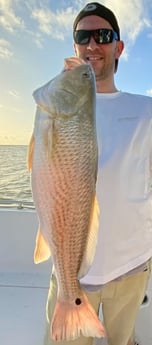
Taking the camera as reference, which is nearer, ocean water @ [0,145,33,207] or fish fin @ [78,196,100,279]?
fish fin @ [78,196,100,279]

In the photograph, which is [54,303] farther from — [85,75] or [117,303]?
[85,75]

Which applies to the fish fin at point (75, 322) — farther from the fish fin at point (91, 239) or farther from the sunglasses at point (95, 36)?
the sunglasses at point (95, 36)

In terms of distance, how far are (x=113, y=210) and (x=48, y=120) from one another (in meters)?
0.60

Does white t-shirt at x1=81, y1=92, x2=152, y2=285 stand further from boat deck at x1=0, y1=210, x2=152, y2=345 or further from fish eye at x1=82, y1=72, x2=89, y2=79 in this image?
boat deck at x1=0, y1=210, x2=152, y2=345

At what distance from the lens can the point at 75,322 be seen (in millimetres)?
1233

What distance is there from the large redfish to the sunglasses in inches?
16.9

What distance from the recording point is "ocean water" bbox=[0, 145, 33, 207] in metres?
3.13

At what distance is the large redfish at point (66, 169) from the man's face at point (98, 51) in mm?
421

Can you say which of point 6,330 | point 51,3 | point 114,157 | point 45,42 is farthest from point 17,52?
point 114,157

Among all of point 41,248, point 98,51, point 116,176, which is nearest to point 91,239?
point 41,248

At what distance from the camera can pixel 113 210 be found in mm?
1527

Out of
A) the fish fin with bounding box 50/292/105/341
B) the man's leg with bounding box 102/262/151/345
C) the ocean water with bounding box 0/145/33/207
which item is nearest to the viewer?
the fish fin with bounding box 50/292/105/341

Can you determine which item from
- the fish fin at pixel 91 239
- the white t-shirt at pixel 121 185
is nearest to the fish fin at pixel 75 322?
the fish fin at pixel 91 239

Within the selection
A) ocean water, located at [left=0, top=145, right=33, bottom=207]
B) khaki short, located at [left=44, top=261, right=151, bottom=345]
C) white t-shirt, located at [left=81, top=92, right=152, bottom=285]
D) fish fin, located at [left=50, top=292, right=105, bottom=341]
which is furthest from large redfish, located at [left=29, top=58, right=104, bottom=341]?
ocean water, located at [left=0, top=145, right=33, bottom=207]
